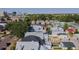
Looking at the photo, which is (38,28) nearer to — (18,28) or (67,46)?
(18,28)

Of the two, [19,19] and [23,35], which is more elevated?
[19,19]

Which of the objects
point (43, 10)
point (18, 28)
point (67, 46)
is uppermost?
point (43, 10)

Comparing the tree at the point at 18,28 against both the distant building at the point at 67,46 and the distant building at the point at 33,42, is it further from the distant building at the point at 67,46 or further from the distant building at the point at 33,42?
the distant building at the point at 67,46

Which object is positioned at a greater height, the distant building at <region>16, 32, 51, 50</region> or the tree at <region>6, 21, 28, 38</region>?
the tree at <region>6, 21, 28, 38</region>

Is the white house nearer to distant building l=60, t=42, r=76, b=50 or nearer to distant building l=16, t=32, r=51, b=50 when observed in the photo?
distant building l=16, t=32, r=51, b=50

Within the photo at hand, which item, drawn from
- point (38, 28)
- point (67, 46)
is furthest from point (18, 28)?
point (67, 46)

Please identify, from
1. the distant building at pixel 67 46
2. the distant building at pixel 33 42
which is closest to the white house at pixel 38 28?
the distant building at pixel 33 42

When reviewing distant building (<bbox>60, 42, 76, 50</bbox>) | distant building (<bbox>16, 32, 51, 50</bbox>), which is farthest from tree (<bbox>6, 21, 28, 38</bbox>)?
distant building (<bbox>60, 42, 76, 50</bbox>)
